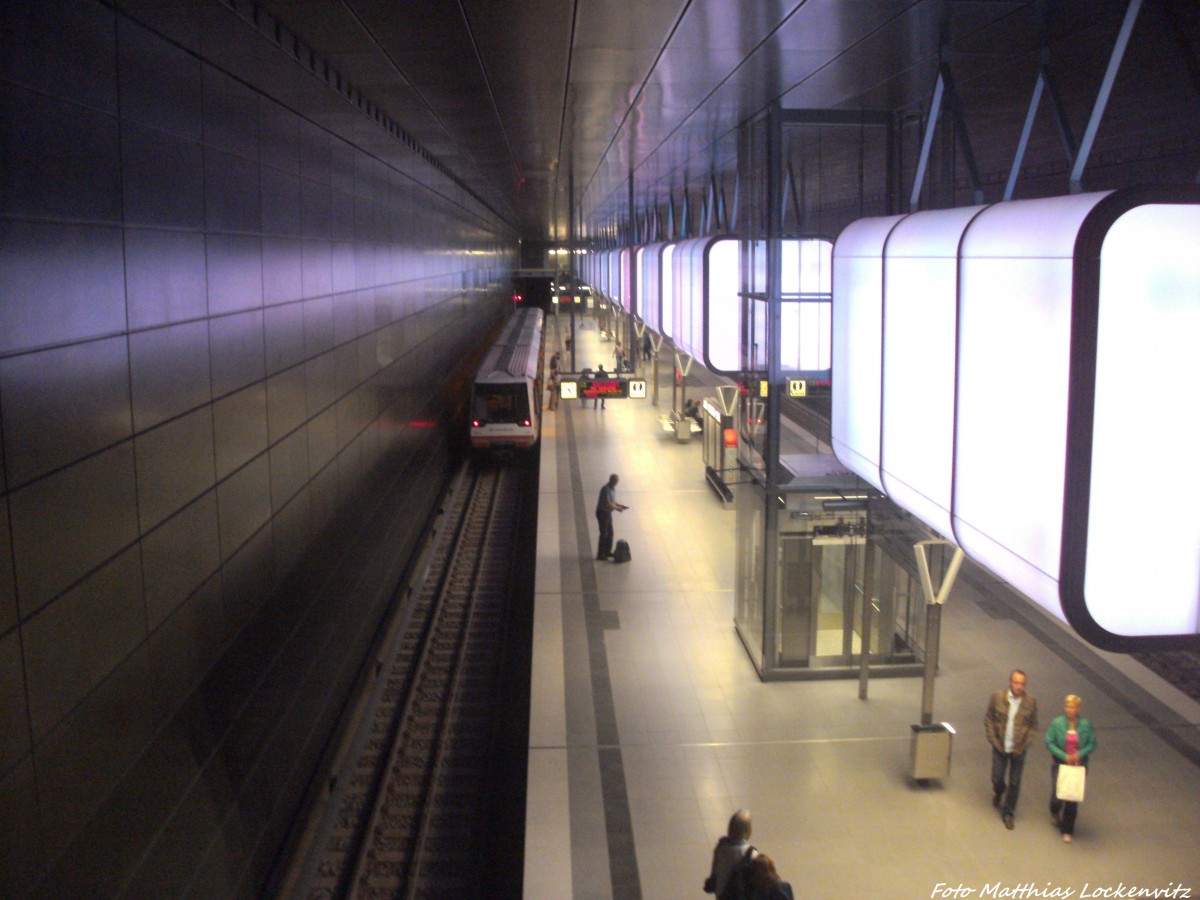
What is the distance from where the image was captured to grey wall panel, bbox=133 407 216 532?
536cm

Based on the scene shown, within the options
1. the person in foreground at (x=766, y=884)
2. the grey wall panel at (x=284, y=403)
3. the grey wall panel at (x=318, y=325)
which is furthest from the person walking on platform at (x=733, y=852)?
the grey wall panel at (x=318, y=325)

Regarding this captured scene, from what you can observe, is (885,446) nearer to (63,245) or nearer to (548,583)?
(63,245)

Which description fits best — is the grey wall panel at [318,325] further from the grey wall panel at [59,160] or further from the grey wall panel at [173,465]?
the grey wall panel at [59,160]

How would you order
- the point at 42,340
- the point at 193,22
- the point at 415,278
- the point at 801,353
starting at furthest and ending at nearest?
the point at 415,278 → the point at 801,353 → the point at 193,22 → the point at 42,340

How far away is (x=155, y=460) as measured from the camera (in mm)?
5504

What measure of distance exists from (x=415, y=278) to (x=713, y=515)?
5786 millimetres

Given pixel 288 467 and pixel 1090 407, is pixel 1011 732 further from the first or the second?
pixel 288 467

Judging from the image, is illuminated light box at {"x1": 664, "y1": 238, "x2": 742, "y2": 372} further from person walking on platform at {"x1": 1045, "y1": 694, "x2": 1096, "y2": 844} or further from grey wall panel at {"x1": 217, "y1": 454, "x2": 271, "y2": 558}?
person walking on platform at {"x1": 1045, "y1": 694, "x2": 1096, "y2": 844}

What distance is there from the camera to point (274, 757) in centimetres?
772

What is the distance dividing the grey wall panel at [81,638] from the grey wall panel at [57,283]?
3.42 ft

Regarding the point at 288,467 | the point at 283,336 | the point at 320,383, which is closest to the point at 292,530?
the point at 288,467

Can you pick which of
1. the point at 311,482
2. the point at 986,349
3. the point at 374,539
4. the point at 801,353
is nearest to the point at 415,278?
the point at 374,539

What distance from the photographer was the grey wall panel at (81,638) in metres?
4.18

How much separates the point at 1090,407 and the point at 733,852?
A: 343 centimetres
